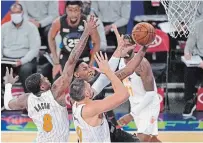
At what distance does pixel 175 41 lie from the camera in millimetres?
9062

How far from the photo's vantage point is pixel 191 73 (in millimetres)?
8617

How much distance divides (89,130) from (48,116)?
57 centimetres

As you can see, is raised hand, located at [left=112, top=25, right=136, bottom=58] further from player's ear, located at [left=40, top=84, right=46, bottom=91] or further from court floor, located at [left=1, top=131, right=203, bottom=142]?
court floor, located at [left=1, top=131, right=203, bottom=142]

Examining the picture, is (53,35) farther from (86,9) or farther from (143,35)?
(143,35)

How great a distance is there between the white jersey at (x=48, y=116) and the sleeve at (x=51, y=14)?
3331 millimetres

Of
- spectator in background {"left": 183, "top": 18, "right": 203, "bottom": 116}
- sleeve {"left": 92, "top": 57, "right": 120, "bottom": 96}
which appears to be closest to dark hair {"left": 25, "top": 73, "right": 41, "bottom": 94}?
sleeve {"left": 92, "top": 57, "right": 120, "bottom": 96}

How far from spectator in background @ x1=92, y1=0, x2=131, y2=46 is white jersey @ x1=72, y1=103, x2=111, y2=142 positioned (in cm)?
363

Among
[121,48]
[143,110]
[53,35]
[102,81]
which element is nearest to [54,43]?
[53,35]

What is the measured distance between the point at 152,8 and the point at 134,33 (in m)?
2.97

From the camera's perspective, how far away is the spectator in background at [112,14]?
29.6 ft

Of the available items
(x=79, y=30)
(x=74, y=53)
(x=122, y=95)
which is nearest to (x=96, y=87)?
(x=74, y=53)

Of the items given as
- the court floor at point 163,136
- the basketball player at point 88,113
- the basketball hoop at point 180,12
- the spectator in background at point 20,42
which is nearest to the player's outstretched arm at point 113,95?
the basketball player at point 88,113

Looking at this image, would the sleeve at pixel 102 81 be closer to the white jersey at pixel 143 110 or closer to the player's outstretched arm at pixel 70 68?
the player's outstretched arm at pixel 70 68

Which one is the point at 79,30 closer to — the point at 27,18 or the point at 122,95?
the point at 27,18
